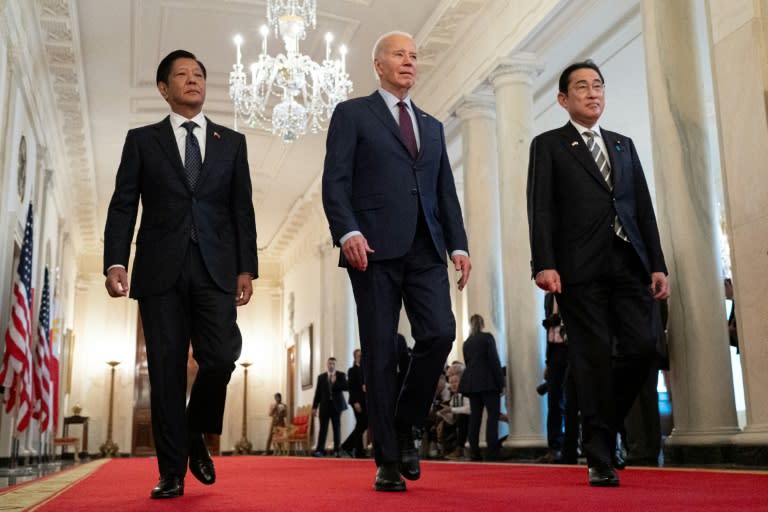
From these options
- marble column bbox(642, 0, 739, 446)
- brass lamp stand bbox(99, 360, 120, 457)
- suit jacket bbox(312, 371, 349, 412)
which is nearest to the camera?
marble column bbox(642, 0, 739, 446)

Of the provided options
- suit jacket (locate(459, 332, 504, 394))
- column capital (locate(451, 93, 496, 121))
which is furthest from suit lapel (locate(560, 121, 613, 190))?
column capital (locate(451, 93, 496, 121))

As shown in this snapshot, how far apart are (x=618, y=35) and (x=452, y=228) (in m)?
7.74

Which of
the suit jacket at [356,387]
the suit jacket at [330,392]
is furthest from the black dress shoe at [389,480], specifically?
the suit jacket at [330,392]

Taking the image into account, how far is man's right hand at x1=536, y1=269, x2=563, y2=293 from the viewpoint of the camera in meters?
3.34

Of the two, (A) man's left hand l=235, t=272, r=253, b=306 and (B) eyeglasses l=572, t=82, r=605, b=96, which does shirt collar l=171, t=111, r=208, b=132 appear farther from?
(B) eyeglasses l=572, t=82, r=605, b=96

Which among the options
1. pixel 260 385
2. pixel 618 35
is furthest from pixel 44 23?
pixel 260 385

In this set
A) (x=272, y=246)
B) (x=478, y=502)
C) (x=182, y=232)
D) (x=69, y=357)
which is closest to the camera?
(x=478, y=502)

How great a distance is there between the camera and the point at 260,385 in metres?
24.6

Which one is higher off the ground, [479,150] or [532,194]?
[479,150]

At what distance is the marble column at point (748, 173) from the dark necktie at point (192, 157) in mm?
3423

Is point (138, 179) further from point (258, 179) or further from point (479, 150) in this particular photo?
point (258, 179)

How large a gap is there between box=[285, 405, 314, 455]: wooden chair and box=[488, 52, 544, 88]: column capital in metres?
10.1

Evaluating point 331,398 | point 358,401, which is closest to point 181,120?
point 358,401

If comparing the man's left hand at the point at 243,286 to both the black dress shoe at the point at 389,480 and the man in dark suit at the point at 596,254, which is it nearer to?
the black dress shoe at the point at 389,480
